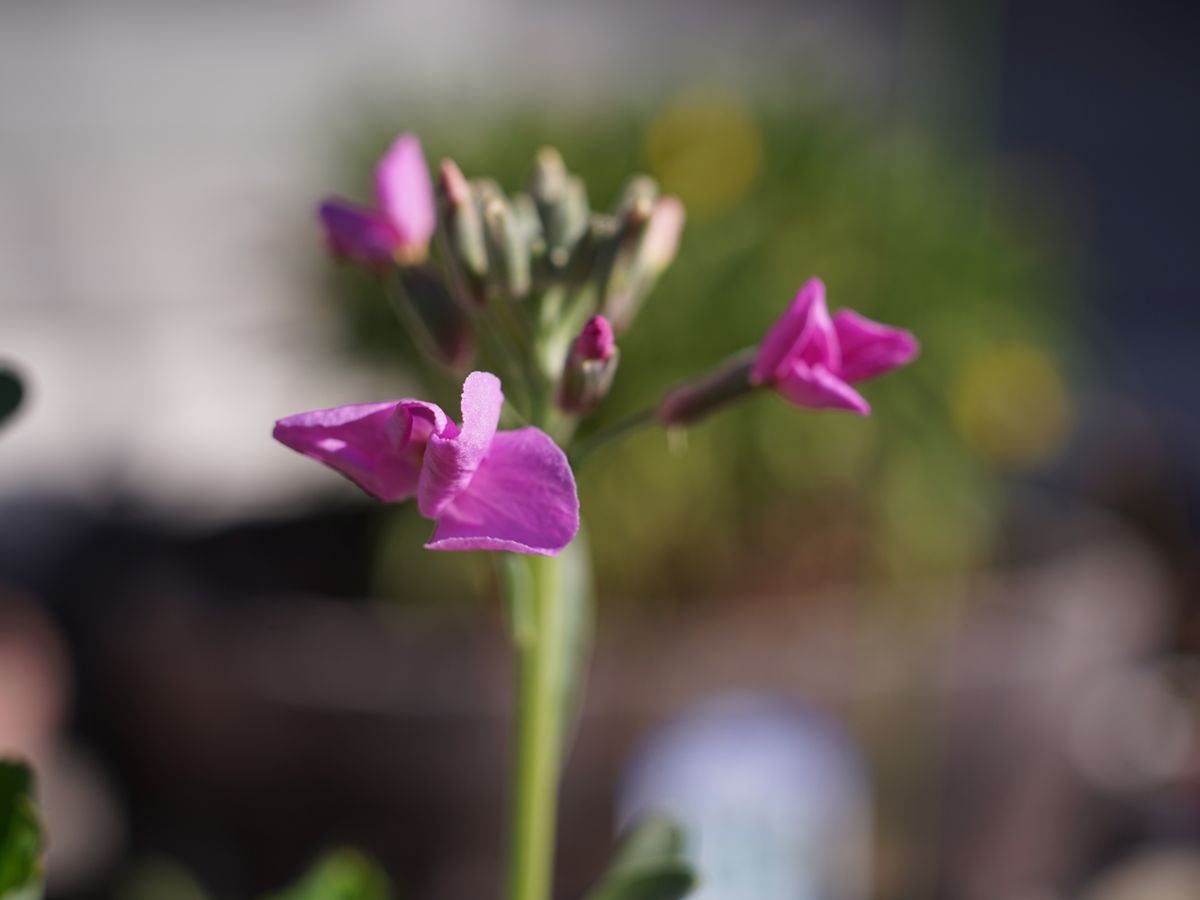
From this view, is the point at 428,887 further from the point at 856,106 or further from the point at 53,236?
the point at 53,236

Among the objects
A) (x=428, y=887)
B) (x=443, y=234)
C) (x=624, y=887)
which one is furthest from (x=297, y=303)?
(x=624, y=887)

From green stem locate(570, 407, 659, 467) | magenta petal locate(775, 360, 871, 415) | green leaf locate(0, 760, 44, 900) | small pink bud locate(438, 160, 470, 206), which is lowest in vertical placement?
green leaf locate(0, 760, 44, 900)

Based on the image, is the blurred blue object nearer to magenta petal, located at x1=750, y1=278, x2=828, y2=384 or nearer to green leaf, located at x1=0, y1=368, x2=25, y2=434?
magenta petal, located at x1=750, y1=278, x2=828, y2=384

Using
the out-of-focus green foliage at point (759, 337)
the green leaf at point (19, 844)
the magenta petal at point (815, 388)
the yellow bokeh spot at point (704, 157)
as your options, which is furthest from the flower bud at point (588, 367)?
the yellow bokeh spot at point (704, 157)

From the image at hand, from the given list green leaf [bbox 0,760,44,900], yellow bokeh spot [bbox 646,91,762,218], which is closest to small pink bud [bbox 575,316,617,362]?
green leaf [bbox 0,760,44,900]

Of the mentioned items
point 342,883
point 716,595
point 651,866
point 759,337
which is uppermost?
point 651,866

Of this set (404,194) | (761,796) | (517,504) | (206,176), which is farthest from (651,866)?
(206,176)

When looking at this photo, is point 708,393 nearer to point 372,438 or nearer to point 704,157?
point 372,438
